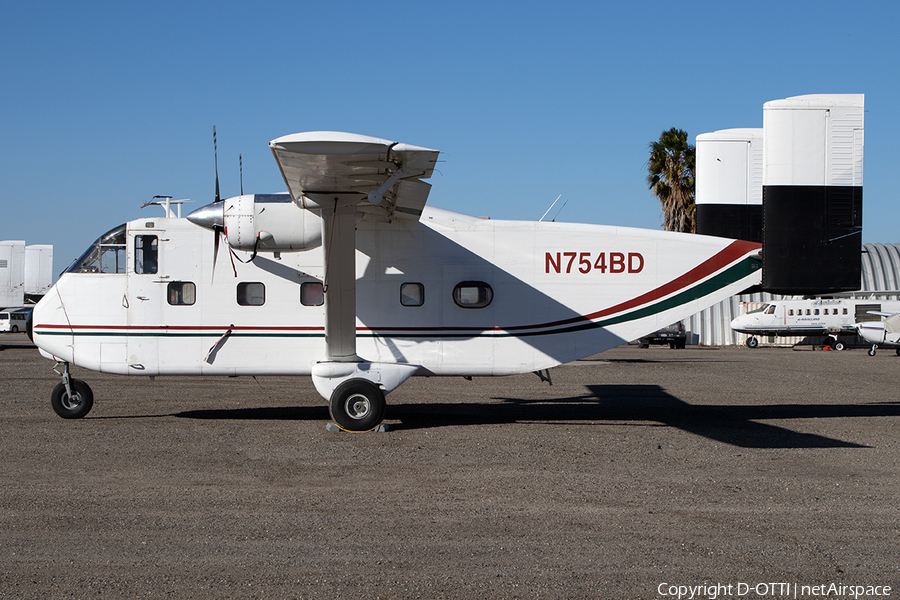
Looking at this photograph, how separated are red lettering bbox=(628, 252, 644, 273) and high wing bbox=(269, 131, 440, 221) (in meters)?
3.25

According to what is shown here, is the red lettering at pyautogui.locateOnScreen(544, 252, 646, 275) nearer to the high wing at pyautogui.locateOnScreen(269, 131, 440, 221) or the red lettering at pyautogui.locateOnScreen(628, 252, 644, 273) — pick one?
the red lettering at pyautogui.locateOnScreen(628, 252, 644, 273)

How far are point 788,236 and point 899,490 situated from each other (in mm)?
4326

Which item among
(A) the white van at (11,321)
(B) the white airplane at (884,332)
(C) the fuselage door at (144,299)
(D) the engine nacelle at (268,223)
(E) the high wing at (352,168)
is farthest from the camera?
(A) the white van at (11,321)

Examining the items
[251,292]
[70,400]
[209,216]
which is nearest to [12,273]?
[70,400]

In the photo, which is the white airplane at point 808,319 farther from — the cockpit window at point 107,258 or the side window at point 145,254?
the cockpit window at point 107,258

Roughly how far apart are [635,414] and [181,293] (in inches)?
288

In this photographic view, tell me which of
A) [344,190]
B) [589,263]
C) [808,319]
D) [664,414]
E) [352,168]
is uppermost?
[352,168]

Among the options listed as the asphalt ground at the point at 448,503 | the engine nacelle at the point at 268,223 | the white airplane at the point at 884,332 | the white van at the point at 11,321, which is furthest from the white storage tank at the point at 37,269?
the white airplane at the point at 884,332

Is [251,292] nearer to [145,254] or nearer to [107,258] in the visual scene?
[145,254]

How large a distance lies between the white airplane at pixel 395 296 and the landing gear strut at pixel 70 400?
0.8 inches

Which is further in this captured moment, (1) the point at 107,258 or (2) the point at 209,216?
(1) the point at 107,258

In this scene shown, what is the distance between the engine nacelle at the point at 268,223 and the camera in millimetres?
9477

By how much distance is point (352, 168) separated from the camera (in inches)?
317

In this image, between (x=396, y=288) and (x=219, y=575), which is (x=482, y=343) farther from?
(x=219, y=575)
